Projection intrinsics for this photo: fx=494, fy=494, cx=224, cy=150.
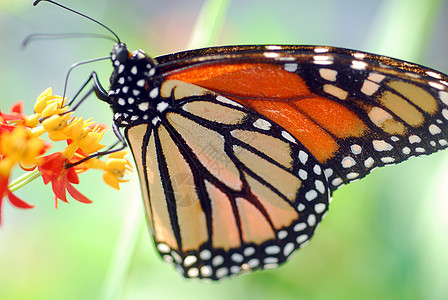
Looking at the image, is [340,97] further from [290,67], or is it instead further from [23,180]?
[23,180]

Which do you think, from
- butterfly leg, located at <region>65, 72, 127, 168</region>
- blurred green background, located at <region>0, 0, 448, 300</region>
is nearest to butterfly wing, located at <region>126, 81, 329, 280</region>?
butterfly leg, located at <region>65, 72, 127, 168</region>

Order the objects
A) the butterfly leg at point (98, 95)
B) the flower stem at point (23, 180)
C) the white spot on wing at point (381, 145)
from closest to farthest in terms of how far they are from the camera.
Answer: the flower stem at point (23, 180), the butterfly leg at point (98, 95), the white spot on wing at point (381, 145)

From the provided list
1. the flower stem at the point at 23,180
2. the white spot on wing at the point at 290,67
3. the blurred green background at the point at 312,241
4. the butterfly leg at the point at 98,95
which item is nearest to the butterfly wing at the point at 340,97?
the white spot on wing at the point at 290,67

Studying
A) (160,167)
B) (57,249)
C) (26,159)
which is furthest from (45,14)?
(26,159)

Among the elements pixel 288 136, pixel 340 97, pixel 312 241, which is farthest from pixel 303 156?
pixel 312 241

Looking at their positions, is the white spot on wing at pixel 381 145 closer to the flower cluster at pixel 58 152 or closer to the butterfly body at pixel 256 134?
the butterfly body at pixel 256 134

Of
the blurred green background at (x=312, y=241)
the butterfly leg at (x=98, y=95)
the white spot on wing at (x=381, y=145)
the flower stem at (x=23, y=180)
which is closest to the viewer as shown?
the flower stem at (x=23, y=180)

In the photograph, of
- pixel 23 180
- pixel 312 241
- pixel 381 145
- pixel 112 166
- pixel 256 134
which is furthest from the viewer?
pixel 312 241
